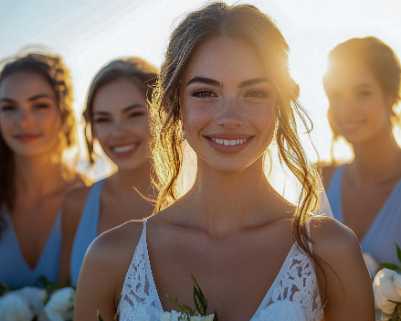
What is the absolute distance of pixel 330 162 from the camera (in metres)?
6.37

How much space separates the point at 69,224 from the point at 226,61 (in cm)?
336

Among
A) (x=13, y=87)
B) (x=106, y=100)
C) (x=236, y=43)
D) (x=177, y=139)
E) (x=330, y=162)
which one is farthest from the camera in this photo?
(x=330, y=162)

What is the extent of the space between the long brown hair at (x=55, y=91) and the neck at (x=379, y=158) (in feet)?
10.2

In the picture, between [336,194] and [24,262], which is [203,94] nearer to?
[336,194]

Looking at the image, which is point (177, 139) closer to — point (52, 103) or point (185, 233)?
point (185, 233)

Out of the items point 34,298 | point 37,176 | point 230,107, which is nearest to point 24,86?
point 37,176

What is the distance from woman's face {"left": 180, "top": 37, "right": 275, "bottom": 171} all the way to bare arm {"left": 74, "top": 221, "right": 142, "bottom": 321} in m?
0.72

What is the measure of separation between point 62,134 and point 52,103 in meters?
0.40

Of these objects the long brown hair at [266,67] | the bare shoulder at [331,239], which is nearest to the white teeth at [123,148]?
the long brown hair at [266,67]

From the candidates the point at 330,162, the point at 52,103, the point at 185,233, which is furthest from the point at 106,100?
the point at 330,162

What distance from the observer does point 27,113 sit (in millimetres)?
5875

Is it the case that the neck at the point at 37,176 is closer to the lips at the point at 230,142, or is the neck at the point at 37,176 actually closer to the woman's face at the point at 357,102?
the woman's face at the point at 357,102

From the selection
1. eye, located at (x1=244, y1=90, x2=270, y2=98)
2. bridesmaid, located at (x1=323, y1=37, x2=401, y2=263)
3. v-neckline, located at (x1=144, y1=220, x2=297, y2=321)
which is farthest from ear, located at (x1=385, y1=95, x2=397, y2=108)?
v-neckline, located at (x1=144, y1=220, x2=297, y2=321)

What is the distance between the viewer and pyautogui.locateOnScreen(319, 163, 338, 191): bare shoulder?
6.02 meters
